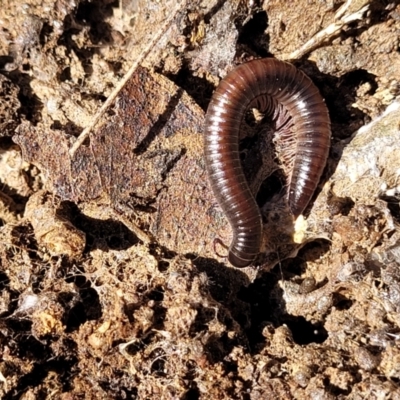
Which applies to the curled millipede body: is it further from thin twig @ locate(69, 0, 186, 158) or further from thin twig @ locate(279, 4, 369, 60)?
thin twig @ locate(69, 0, 186, 158)

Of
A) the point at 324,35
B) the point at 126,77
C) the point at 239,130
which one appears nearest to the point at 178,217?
the point at 239,130

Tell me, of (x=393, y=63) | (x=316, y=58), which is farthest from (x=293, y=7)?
(x=393, y=63)

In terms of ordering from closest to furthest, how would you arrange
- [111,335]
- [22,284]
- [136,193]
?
[111,335], [22,284], [136,193]

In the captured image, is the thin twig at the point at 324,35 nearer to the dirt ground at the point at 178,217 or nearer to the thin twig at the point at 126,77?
the dirt ground at the point at 178,217

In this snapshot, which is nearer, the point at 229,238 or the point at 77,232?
the point at 77,232

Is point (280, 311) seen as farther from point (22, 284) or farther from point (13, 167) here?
point (13, 167)

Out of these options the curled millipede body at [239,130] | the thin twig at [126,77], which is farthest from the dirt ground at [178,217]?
the curled millipede body at [239,130]
